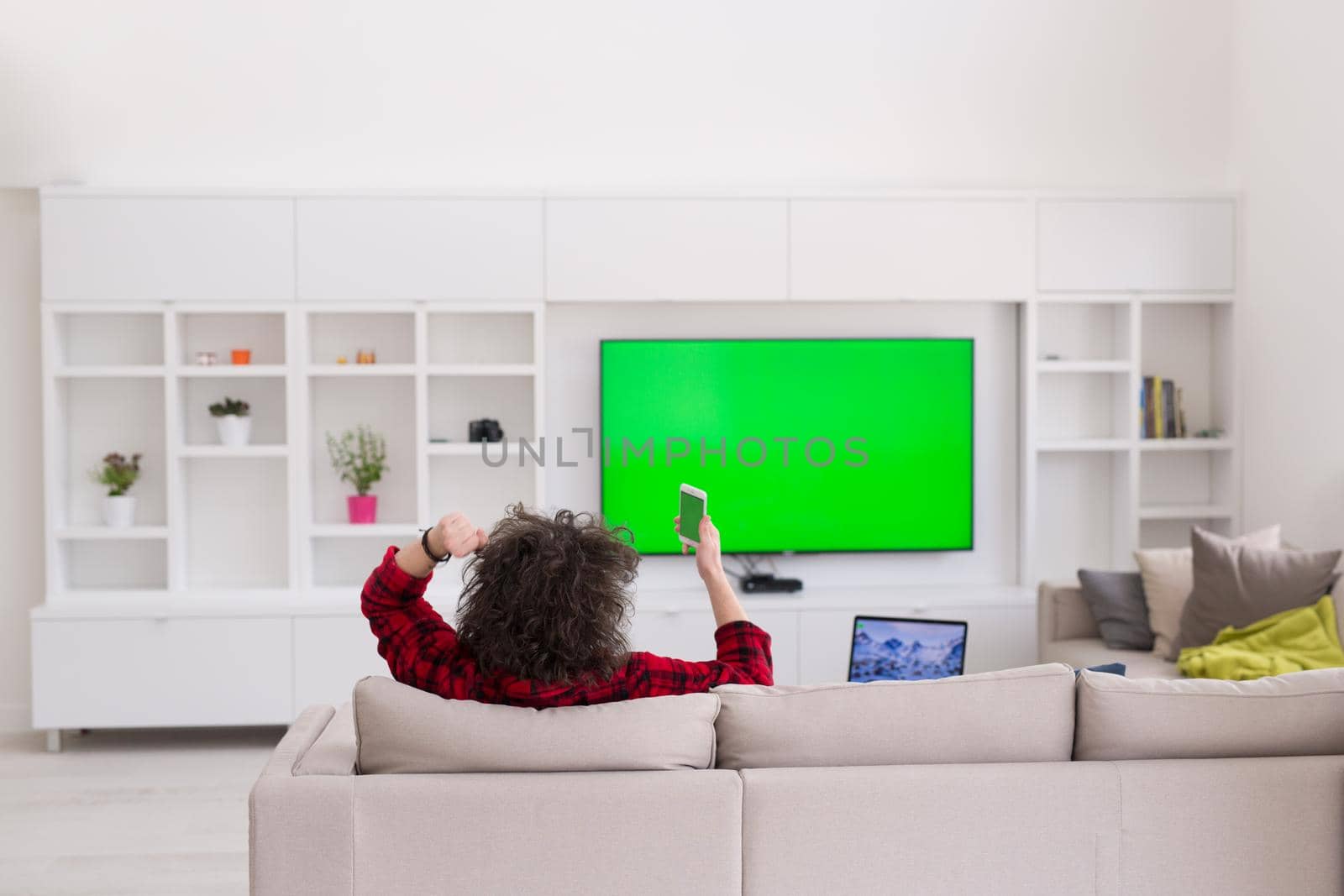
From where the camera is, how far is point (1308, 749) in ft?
6.54

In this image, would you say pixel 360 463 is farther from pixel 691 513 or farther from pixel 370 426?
pixel 691 513

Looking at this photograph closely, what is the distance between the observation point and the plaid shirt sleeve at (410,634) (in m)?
1.96

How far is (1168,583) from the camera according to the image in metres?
3.93

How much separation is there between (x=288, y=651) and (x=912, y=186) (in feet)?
10.0

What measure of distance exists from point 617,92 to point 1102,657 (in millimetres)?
2823

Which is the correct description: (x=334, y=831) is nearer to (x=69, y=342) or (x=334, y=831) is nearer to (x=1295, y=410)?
(x=69, y=342)

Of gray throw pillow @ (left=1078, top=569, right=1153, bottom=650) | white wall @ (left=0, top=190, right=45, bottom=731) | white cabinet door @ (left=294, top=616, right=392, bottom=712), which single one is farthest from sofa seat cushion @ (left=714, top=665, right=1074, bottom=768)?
white wall @ (left=0, top=190, right=45, bottom=731)

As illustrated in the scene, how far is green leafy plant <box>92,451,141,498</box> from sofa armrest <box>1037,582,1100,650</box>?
3473 millimetres

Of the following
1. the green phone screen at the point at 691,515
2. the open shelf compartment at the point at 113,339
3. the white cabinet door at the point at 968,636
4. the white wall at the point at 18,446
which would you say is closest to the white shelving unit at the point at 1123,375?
the white cabinet door at the point at 968,636

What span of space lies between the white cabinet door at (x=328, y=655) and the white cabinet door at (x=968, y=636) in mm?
1608

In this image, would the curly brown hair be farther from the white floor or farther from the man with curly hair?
the white floor

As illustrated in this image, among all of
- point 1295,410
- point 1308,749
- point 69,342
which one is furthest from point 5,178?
point 1295,410

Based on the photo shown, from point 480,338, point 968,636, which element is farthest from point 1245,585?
point 480,338

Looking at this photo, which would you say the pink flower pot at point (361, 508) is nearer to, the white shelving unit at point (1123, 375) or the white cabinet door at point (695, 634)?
the white cabinet door at point (695, 634)
